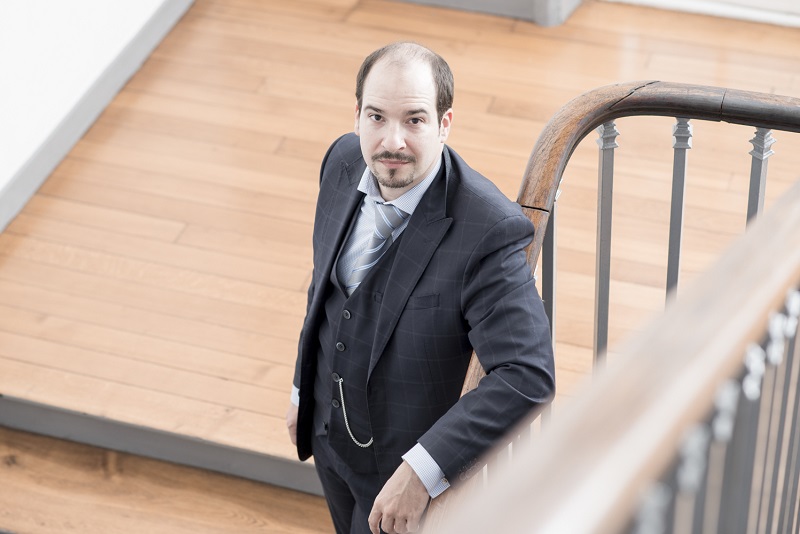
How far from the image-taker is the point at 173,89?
14.9 ft

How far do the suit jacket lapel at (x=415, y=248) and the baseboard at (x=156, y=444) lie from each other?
51.2 inches

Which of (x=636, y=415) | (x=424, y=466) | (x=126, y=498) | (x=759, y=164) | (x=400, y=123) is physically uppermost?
(x=636, y=415)

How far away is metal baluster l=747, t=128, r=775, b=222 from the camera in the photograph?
203 cm

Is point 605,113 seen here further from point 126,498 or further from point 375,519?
point 126,498

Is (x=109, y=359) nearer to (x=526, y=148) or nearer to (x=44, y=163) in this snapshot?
(x=44, y=163)

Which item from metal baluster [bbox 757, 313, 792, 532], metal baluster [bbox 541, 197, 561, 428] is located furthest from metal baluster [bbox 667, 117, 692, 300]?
metal baluster [bbox 757, 313, 792, 532]

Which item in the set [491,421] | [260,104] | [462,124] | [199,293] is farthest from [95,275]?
[491,421]

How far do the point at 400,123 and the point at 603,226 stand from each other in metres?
0.48

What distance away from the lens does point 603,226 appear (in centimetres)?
A: 222

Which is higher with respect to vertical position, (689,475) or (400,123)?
(689,475)

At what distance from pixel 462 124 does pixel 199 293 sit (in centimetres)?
122

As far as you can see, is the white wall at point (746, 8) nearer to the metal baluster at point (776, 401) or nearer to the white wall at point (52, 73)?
the white wall at point (52, 73)

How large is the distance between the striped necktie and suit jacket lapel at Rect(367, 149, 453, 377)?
6 cm

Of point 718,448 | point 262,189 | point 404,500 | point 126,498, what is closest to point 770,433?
point 718,448
